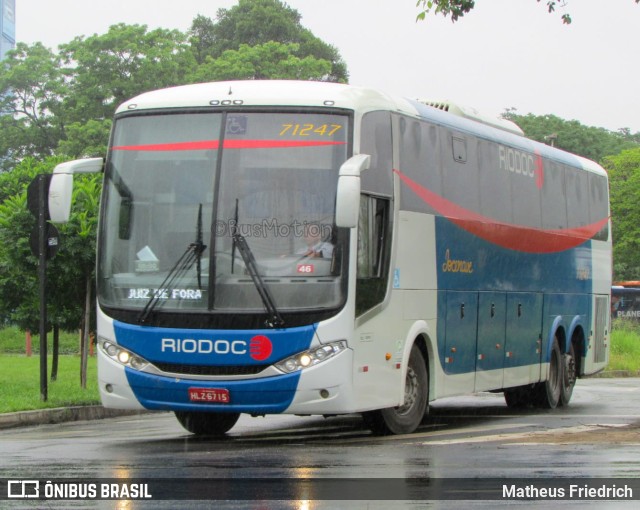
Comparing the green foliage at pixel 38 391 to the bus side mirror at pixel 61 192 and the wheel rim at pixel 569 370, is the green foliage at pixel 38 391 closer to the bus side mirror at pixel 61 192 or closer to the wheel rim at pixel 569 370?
the bus side mirror at pixel 61 192

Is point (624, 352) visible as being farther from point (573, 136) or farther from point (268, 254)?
point (573, 136)

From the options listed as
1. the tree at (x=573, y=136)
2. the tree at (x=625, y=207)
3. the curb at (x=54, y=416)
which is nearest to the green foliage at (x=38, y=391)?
the curb at (x=54, y=416)

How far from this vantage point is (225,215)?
1242 centimetres

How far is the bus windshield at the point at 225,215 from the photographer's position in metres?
12.3

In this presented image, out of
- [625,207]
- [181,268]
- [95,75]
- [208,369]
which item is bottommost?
[208,369]

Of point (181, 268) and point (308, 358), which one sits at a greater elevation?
point (181, 268)

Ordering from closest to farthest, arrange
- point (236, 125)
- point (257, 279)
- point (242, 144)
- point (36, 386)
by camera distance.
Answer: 1. point (257, 279)
2. point (242, 144)
3. point (236, 125)
4. point (36, 386)

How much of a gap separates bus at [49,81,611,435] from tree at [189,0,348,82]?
5763cm

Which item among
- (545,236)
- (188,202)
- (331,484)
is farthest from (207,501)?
(545,236)

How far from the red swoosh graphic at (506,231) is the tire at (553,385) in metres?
1.59

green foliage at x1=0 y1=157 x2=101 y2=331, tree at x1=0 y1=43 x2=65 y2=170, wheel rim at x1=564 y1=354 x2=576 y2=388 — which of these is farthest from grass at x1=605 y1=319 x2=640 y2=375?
tree at x1=0 y1=43 x2=65 y2=170

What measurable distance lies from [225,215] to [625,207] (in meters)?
63.7

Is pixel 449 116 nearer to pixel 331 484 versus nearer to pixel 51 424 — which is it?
pixel 51 424

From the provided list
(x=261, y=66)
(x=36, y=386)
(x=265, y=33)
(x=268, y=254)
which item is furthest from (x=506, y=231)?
(x=265, y=33)
